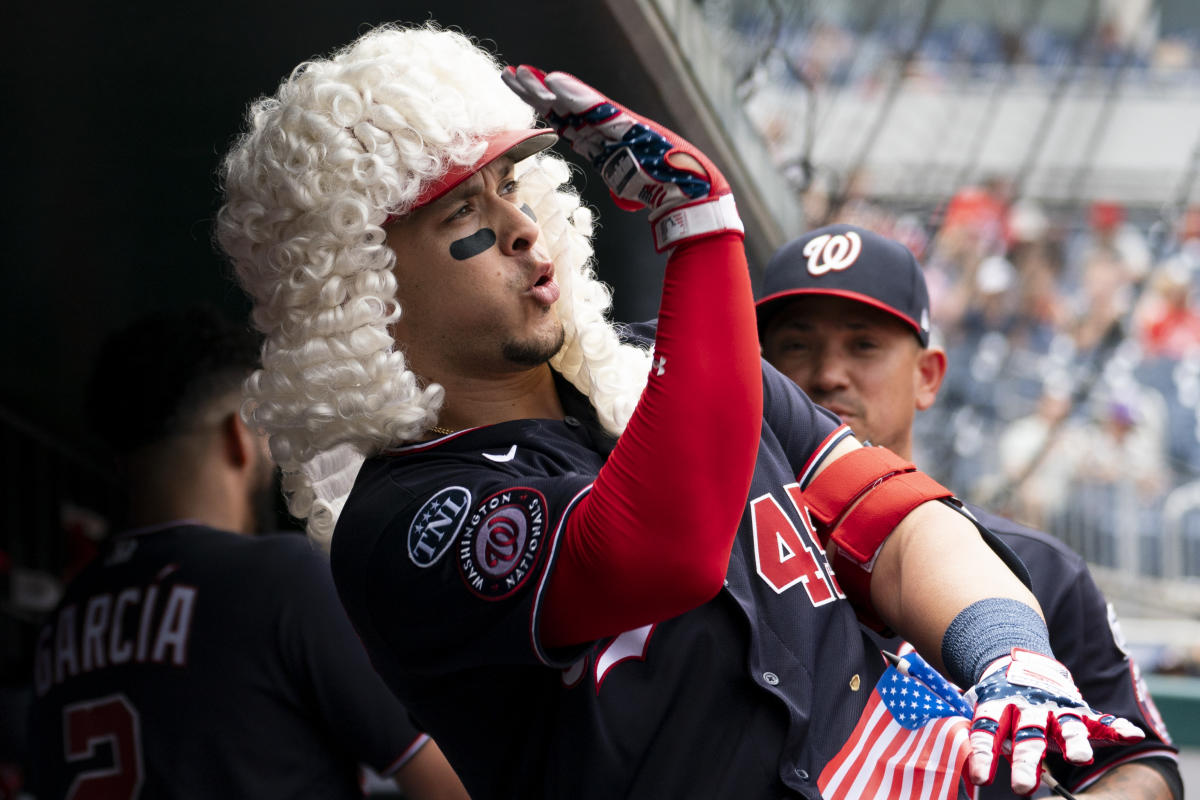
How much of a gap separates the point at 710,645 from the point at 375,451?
507mm

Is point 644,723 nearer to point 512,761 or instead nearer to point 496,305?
point 512,761

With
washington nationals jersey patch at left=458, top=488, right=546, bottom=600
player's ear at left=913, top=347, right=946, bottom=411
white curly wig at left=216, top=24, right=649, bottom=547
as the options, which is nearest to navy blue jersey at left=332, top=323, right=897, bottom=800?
washington nationals jersey patch at left=458, top=488, right=546, bottom=600

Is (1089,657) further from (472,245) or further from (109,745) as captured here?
(109,745)

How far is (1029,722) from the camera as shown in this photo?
4.16ft

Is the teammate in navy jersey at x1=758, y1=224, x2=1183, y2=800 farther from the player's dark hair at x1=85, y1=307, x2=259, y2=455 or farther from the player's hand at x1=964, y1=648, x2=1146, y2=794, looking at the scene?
the player's dark hair at x1=85, y1=307, x2=259, y2=455

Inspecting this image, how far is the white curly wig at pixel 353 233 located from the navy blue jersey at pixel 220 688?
78 cm

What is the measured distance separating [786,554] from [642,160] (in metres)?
0.55

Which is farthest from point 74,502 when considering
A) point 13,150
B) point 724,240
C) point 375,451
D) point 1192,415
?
point 1192,415

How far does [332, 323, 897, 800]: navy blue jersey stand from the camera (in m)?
1.42

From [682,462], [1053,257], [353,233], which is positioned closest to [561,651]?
[682,462]

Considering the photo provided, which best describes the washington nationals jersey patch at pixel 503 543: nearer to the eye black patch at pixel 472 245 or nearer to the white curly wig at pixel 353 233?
the white curly wig at pixel 353 233

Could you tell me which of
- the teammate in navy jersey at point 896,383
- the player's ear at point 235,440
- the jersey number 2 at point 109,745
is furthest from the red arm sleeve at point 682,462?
the player's ear at point 235,440

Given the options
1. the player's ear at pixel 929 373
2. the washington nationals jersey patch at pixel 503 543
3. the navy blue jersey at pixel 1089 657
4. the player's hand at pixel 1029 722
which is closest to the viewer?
the player's hand at pixel 1029 722

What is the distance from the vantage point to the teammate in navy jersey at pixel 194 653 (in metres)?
2.47
